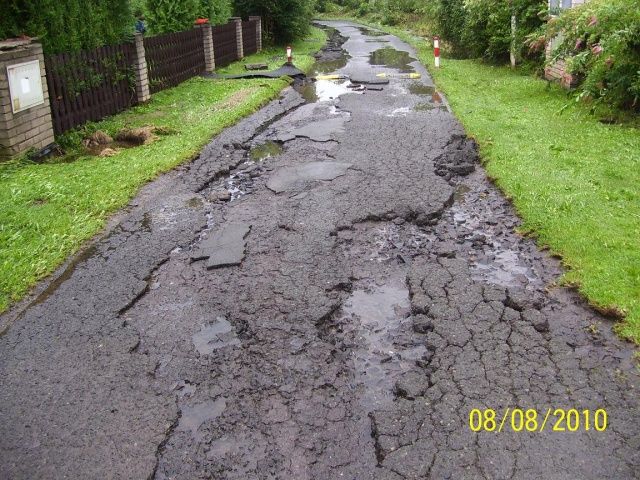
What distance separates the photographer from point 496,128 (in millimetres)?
10336

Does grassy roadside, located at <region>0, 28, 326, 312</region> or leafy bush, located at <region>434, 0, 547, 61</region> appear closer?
grassy roadside, located at <region>0, 28, 326, 312</region>

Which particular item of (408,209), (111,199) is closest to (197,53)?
(111,199)

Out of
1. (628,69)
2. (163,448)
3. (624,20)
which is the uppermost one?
(624,20)

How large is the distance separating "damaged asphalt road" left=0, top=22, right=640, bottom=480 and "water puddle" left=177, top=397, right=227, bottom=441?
11 mm

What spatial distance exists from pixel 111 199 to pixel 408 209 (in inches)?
148

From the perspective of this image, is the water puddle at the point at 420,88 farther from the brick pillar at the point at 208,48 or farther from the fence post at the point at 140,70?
the brick pillar at the point at 208,48

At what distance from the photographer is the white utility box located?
8.79 meters

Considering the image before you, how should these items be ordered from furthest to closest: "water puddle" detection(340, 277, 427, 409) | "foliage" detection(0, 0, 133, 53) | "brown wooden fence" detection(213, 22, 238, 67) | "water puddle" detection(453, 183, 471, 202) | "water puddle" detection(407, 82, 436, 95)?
"brown wooden fence" detection(213, 22, 238, 67) < "water puddle" detection(407, 82, 436, 95) < "foliage" detection(0, 0, 133, 53) < "water puddle" detection(453, 183, 471, 202) < "water puddle" detection(340, 277, 427, 409)

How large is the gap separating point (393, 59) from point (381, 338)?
62.6 feet

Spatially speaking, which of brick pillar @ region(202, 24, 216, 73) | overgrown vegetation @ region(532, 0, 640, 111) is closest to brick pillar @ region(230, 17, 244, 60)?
brick pillar @ region(202, 24, 216, 73)

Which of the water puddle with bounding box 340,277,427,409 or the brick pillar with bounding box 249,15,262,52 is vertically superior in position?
the brick pillar with bounding box 249,15,262,52

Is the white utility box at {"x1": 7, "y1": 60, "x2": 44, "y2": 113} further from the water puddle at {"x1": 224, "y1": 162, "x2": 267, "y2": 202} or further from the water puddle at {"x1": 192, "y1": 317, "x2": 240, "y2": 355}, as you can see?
the water puddle at {"x1": 192, "y1": 317, "x2": 240, "y2": 355}

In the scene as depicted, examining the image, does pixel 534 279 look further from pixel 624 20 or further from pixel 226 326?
pixel 624 20

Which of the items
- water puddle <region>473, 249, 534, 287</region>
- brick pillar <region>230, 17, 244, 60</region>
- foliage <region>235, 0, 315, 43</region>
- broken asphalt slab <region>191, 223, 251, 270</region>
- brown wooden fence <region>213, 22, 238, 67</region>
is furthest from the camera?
foliage <region>235, 0, 315, 43</region>
